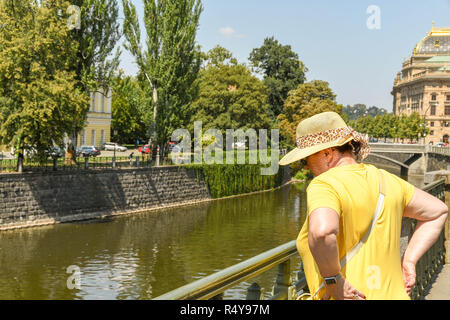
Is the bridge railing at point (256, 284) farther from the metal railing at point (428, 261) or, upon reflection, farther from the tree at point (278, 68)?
the tree at point (278, 68)

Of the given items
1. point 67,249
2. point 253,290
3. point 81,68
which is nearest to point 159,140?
point 81,68

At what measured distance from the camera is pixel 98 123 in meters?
62.0

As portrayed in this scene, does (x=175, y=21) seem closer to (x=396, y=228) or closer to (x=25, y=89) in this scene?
(x=25, y=89)

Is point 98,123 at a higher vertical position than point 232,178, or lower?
higher

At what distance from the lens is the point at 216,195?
48031mm

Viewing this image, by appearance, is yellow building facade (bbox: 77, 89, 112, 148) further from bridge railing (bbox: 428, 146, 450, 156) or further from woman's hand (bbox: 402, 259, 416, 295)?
woman's hand (bbox: 402, 259, 416, 295)

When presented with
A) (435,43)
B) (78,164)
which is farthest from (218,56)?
(435,43)

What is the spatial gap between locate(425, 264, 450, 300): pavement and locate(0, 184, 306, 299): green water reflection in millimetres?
9608

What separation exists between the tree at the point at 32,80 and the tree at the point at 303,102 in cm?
3435

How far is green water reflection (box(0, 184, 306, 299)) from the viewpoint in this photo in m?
21.0

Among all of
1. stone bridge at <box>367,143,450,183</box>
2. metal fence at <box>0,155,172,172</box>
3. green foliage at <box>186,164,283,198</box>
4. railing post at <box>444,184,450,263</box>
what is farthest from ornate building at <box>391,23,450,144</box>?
railing post at <box>444,184,450,263</box>

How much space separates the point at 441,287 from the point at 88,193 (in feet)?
97.9

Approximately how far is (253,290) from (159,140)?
38.8 metres

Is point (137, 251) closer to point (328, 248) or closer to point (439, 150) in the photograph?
point (328, 248)
